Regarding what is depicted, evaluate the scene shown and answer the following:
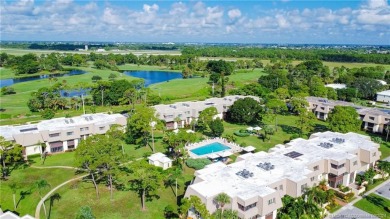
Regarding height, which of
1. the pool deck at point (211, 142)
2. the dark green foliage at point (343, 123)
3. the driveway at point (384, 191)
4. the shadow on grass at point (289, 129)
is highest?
the dark green foliage at point (343, 123)

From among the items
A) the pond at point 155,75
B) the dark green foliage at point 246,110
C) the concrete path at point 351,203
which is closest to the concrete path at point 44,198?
the concrete path at point 351,203

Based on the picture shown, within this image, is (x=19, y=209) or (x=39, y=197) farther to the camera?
(x=39, y=197)

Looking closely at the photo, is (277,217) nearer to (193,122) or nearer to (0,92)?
(193,122)

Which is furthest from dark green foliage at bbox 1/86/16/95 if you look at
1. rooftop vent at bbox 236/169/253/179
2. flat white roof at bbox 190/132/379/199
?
rooftop vent at bbox 236/169/253/179

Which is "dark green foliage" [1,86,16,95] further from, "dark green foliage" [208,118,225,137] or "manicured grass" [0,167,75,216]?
"dark green foliage" [208,118,225,137]

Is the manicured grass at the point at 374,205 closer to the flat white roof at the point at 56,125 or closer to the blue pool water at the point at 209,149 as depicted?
the blue pool water at the point at 209,149

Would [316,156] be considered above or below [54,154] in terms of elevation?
above

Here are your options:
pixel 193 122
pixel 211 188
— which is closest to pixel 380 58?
pixel 193 122

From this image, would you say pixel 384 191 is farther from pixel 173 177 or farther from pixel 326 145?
pixel 173 177
